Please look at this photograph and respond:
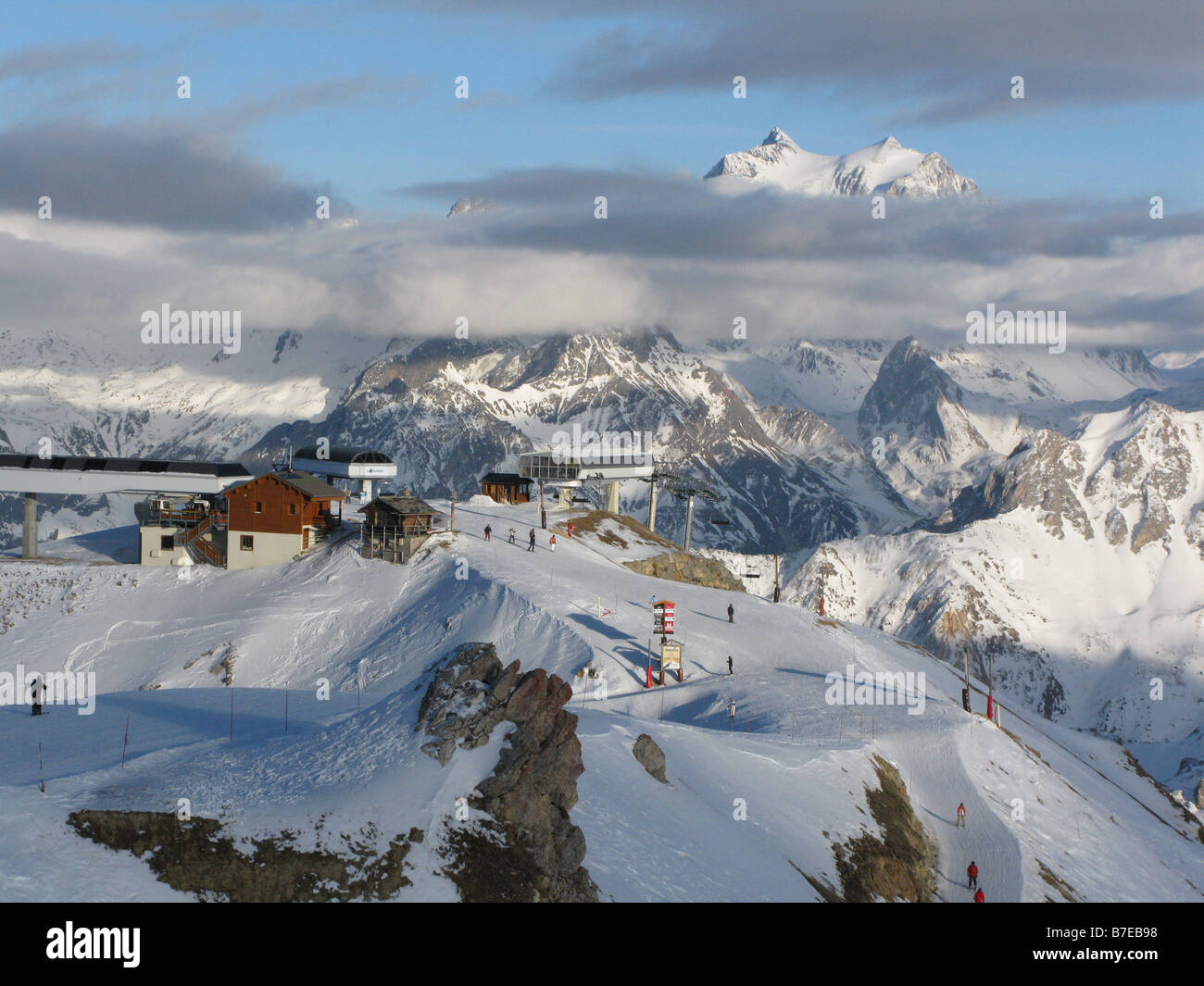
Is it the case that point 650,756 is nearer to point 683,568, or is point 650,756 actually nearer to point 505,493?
point 683,568

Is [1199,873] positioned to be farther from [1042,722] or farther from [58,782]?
[58,782]

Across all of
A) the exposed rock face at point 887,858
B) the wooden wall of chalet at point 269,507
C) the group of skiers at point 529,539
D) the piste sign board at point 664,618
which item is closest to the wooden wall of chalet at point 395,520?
the wooden wall of chalet at point 269,507

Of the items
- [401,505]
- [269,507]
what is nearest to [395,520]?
[401,505]

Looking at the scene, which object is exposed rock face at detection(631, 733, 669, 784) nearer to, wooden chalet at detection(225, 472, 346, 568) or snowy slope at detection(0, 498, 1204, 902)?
snowy slope at detection(0, 498, 1204, 902)

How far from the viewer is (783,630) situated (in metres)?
93.2

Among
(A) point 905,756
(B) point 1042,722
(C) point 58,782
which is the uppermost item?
(C) point 58,782

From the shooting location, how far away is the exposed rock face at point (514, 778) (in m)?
38.9

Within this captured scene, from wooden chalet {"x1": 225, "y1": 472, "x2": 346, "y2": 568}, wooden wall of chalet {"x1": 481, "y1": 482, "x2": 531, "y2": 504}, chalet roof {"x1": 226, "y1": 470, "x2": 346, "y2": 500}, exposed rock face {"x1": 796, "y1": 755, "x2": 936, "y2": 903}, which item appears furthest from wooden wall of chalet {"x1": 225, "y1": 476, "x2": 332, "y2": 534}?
exposed rock face {"x1": 796, "y1": 755, "x2": 936, "y2": 903}

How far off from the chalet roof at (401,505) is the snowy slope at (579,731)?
410cm

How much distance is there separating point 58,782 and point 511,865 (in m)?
15.8

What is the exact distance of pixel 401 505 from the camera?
10056 centimetres

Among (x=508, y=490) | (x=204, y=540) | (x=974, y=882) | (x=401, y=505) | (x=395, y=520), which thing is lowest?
(x=974, y=882)

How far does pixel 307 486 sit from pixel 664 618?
42265 millimetres
